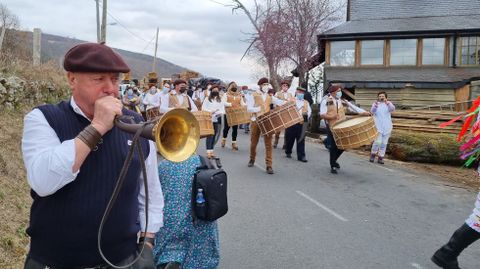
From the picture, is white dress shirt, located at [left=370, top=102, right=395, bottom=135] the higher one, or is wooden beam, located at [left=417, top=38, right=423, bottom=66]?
wooden beam, located at [left=417, top=38, right=423, bottom=66]

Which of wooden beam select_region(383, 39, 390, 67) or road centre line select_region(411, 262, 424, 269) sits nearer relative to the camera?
road centre line select_region(411, 262, 424, 269)

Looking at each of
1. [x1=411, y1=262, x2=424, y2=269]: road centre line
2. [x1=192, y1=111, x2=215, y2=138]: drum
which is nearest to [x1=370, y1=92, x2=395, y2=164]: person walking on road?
[x1=192, y1=111, x2=215, y2=138]: drum

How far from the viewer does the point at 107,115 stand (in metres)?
1.72

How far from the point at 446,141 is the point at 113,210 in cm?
1236

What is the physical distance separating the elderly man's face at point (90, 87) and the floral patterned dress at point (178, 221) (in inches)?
54.0

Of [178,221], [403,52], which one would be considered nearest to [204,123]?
[178,221]

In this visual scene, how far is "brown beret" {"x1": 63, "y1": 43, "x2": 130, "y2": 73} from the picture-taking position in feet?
6.08

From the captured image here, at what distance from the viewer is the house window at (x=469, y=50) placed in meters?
22.0

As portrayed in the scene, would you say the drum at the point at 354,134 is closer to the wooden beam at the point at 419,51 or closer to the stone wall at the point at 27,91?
the stone wall at the point at 27,91

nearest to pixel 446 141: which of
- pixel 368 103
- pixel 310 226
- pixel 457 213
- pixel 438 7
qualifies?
pixel 457 213

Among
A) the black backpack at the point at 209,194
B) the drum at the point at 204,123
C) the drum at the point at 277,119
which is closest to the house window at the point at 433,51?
the drum at the point at 277,119

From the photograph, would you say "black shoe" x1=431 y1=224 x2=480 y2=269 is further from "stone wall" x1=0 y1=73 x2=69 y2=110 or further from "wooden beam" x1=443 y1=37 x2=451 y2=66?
"wooden beam" x1=443 y1=37 x2=451 y2=66

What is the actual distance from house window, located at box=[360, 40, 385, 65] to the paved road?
14369 millimetres

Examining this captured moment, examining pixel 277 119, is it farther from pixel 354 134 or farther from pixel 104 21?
pixel 104 21
